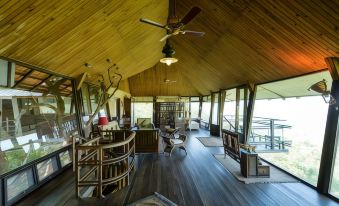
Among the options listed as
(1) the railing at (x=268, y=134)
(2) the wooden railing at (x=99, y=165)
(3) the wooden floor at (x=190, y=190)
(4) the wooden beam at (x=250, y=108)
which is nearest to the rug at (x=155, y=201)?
(3) the wooden floor at (x=190, y=190)

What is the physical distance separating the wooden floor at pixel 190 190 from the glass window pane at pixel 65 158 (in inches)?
11.0

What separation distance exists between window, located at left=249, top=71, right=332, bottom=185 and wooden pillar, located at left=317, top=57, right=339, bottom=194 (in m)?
0.30

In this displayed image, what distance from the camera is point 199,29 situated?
215 inches

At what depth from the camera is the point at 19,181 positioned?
3.22 m

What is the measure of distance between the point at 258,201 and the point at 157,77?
9.97 m

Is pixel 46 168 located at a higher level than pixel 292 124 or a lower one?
lower

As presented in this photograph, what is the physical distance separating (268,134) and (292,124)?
4.63ft

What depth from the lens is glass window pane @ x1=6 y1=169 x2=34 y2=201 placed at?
2998 millimetres

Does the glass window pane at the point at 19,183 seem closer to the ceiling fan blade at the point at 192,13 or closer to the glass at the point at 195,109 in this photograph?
the ceiling fan blade at the point at 192,13

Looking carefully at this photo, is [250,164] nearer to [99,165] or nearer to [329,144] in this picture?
[329,144]

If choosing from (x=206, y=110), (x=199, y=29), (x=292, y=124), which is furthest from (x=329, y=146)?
(x=206, y=110)

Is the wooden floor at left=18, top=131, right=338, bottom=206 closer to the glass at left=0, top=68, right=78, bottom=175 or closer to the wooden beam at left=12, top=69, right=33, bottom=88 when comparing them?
the glass at left=0, top=68, right=78, bottom=175

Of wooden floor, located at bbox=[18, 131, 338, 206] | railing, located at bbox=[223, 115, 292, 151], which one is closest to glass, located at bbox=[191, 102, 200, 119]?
railing, located at bbox=[223, 115, 292, 151]

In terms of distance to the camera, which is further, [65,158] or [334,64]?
[65,158]
